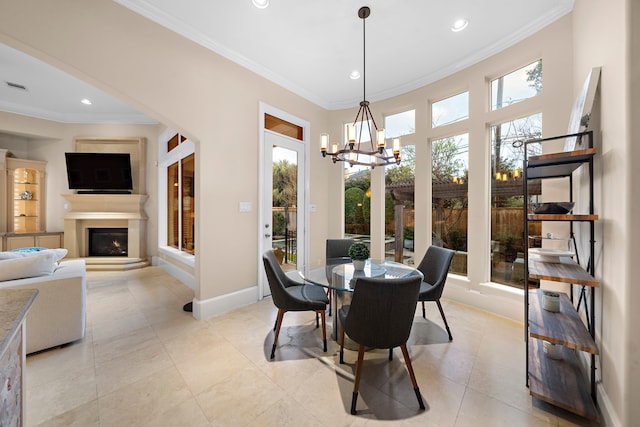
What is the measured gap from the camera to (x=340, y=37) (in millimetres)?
2846

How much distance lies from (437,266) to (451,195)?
139 centimetres

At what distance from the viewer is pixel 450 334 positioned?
2465 millimetres

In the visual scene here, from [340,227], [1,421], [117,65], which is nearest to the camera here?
[1,421]

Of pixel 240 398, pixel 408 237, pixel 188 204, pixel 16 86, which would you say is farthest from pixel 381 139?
pixel 16 86

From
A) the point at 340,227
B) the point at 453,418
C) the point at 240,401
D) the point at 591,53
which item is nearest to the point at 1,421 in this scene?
the point at 240,401

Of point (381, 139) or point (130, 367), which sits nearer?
point (130, 367)

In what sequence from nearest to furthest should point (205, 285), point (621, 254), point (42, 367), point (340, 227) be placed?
point (621, 254) < point (42, 367) < point (205, 285) < point (340, 227)

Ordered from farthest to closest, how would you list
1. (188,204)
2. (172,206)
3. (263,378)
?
(172,206), (188,204), (263,378)

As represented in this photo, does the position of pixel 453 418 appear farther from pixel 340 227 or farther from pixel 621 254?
pixel 340 227

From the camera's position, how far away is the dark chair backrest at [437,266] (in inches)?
95.5

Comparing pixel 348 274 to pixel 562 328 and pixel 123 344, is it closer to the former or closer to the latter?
pixel 562 328

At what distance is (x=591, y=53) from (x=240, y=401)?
11.9 ft

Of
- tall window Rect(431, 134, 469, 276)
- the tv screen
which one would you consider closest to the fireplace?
the tv screen

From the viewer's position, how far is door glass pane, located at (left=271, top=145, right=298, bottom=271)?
3.82 m
